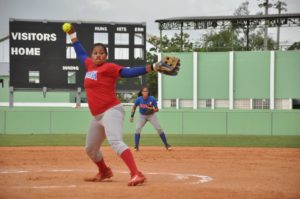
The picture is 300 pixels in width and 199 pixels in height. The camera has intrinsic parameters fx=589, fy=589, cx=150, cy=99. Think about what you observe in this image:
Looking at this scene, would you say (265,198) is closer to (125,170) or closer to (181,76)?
(125,170)

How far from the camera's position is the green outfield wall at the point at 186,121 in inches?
1048

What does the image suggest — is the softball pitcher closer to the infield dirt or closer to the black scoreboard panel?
the infield dirt

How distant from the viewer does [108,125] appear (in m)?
8.06

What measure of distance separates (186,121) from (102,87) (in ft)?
63.5

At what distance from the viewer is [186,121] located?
27.3 m

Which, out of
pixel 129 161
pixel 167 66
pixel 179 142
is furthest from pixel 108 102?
pixel 179 142

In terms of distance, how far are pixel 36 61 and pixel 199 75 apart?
1440 cm

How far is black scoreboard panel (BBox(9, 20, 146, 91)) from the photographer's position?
24891 millimetres

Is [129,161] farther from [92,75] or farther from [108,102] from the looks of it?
[92,75]

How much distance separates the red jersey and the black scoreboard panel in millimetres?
16800

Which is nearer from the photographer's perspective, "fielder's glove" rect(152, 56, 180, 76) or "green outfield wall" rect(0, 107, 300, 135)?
"fielder's glove" rect(152, 56, 180, 76)

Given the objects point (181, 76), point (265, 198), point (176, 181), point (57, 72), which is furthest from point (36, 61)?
point (265, 198)

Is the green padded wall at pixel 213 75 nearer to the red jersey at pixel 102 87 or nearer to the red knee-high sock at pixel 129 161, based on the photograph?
the red jersey at pixel 102 87

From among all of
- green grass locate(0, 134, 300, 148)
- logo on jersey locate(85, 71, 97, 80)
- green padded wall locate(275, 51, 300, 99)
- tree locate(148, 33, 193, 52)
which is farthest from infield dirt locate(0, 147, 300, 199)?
tree locate(148, 33, 193, 52)
